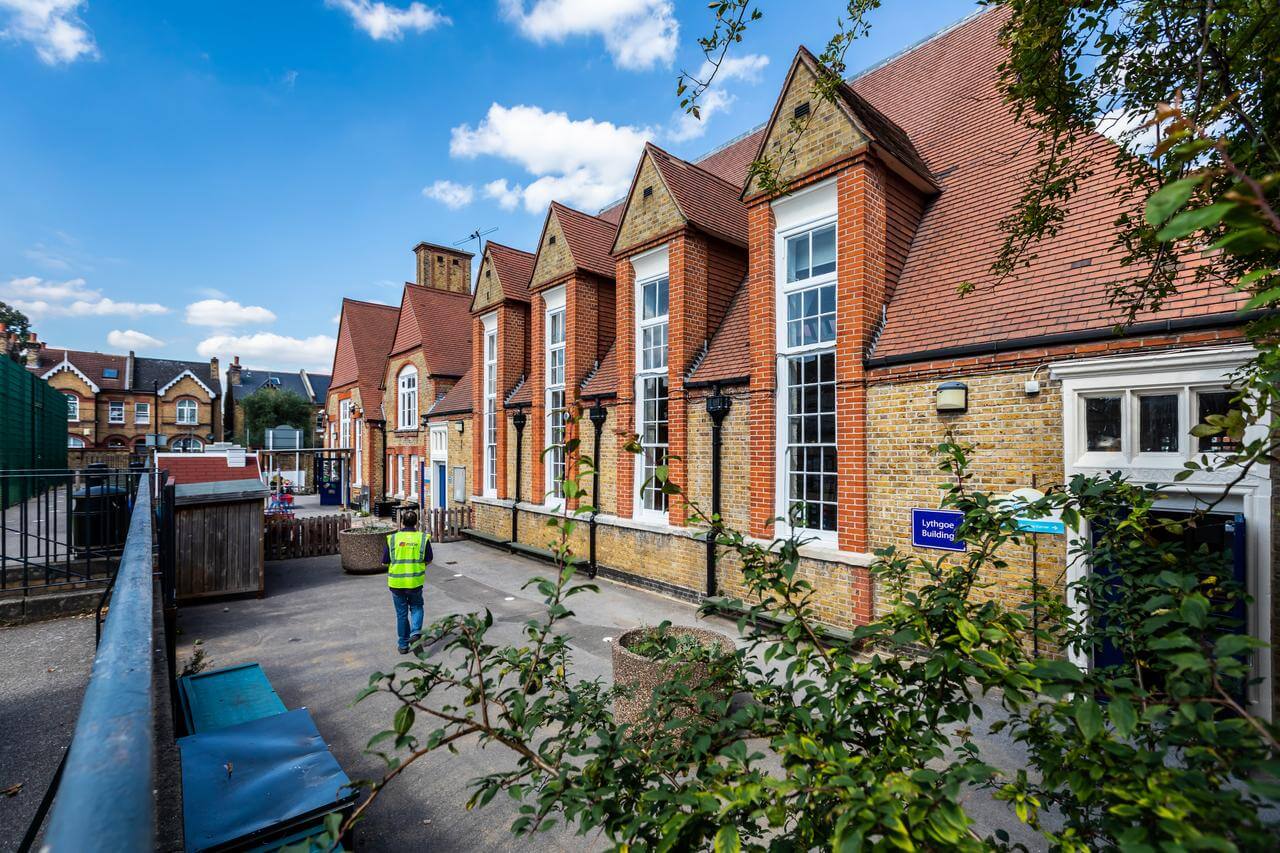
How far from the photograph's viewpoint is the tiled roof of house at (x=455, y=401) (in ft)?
61.5

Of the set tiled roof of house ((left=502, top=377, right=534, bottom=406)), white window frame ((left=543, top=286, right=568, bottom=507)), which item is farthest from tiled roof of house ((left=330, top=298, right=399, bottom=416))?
white window frame ((left=543, top=286, right=568, bottom=507))

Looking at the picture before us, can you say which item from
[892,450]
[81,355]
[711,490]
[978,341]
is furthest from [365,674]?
[81,355]

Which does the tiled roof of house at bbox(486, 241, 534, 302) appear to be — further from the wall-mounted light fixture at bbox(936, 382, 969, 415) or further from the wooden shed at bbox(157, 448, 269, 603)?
the wall-mounted light fixture at bbox(936, 382, 969, 415)

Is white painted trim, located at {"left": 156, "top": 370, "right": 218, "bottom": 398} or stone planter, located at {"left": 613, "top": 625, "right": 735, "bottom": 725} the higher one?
white painted trim, located at {"left": 156, "top": 370, "right": 218, "bottom": 398}

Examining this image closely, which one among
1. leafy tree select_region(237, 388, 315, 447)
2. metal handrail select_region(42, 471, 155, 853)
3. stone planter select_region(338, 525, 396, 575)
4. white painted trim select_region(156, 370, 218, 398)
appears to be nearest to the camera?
metal handrail select_region(42, 471, 155, 853)

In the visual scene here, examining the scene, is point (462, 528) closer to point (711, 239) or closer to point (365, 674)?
point (365, 674)

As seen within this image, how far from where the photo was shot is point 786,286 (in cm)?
→ 915

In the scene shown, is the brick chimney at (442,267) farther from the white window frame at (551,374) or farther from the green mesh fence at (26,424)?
the white window frame at (551,374)

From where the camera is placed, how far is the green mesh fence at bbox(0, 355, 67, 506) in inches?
517

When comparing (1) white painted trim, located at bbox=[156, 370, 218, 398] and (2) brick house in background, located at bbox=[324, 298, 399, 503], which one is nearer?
(2) brick house in background, located at bbox=[324, 298, 399, 503]

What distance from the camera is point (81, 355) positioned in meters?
46.2

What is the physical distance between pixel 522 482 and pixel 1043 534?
11944 millimetres

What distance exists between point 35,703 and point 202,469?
382 inches

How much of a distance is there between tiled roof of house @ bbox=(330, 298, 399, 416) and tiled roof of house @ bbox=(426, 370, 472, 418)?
24.4 ft
